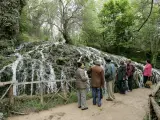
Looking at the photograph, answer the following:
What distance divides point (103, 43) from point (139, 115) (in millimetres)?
16182

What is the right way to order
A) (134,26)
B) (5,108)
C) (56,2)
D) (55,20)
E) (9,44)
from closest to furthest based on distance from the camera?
1. (5,108)
2. (9,44)
3. (134,26)
4. (56,2)
5. (55,20)

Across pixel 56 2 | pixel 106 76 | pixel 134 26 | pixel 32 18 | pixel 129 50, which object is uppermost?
pixel 56 2

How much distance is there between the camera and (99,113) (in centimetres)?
772

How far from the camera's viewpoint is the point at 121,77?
10.7 metres

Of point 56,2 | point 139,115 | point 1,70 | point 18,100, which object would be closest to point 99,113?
point 139,115

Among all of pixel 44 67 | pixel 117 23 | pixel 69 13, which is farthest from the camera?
pixel 69 13

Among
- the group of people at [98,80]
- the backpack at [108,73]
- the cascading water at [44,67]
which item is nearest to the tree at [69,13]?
the cascading water at [44,67]

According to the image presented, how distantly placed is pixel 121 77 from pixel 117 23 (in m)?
12.7

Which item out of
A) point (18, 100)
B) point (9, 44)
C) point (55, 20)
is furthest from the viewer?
point (55, 20)

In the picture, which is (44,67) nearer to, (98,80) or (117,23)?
(98,80)

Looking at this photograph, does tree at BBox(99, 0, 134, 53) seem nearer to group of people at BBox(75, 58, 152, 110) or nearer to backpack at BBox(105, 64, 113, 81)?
group of people at BBox(75, 58, 152, 110)

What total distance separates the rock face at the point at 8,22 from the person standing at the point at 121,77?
830 centimetres

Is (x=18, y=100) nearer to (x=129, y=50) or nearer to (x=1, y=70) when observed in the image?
(x=1, y=70)

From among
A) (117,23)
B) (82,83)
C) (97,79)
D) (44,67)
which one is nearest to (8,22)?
(44,67)
